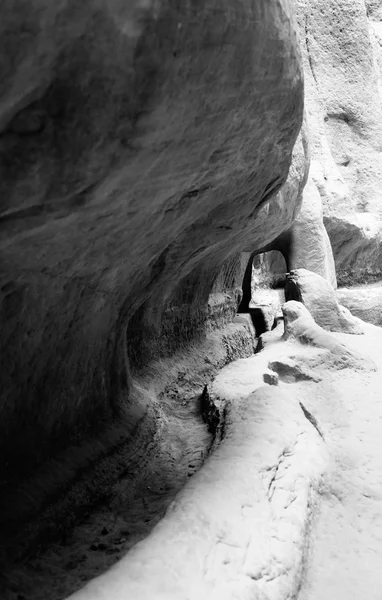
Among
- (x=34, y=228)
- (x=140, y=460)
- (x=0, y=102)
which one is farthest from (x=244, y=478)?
(x=0, y=102)

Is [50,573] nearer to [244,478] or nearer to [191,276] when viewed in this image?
[244,478]

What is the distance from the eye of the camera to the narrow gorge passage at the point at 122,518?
1793mm

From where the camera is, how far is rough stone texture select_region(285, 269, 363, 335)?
18.0 ft

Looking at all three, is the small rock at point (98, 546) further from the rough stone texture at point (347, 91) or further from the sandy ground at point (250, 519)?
the rough stone texture at point (347, 91)

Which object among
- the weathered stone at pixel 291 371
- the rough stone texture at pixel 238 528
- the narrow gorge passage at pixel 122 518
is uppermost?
the rough stone texture at pixel 238 528

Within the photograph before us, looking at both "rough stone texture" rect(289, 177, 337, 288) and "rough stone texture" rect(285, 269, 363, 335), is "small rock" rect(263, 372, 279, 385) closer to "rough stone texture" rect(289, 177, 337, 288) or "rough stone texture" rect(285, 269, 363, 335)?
"rough stone texture" rect(285, 269, 363, 335)

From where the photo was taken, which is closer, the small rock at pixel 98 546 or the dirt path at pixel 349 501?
the dirt path at pixel 349 501

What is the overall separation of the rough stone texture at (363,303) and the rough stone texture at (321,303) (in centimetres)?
382

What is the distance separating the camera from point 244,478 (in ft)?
6.93

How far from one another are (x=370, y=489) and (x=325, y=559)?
481 mm

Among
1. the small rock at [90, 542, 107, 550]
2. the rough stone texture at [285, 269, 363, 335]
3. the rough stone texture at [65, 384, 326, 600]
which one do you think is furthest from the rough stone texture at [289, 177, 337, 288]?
the small rock at [90, 542, 107, 550]

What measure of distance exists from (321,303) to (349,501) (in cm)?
354

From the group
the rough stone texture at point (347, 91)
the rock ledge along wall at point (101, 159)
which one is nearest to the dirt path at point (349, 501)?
the rock ledge along wall at point (101, 159)

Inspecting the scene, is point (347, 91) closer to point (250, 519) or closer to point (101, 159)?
point (250, 519)
